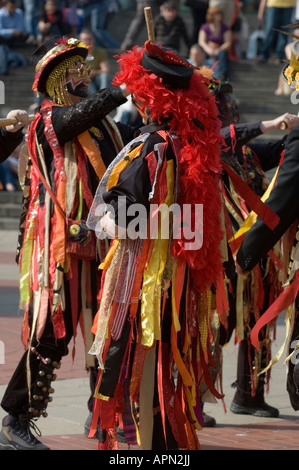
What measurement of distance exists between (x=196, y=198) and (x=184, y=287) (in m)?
0.43

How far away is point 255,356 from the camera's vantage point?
6188mm

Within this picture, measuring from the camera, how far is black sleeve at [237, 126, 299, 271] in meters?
4.23

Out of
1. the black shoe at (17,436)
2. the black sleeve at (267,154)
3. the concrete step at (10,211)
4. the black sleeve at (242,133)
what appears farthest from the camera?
the concrete step at (10,211)

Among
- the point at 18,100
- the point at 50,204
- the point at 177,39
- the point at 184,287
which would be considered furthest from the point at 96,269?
the point at 18,100

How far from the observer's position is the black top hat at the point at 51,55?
540 centimetres

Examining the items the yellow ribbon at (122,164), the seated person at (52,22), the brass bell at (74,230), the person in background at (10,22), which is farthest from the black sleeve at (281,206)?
the person in background at (10,22)

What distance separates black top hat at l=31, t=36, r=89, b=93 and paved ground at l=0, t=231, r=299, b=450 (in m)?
1.88

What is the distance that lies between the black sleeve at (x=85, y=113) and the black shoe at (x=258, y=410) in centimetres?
204

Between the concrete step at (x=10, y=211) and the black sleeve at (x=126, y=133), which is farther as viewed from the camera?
the concrete step at (x=10, y=211)

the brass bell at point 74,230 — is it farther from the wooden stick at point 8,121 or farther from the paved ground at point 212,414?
the paved ground at point 212,414

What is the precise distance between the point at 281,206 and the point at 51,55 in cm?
178

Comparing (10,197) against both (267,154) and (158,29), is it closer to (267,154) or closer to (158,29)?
(158,29)

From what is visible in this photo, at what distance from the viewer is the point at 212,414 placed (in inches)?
240

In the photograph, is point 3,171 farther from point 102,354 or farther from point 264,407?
point 102,354
